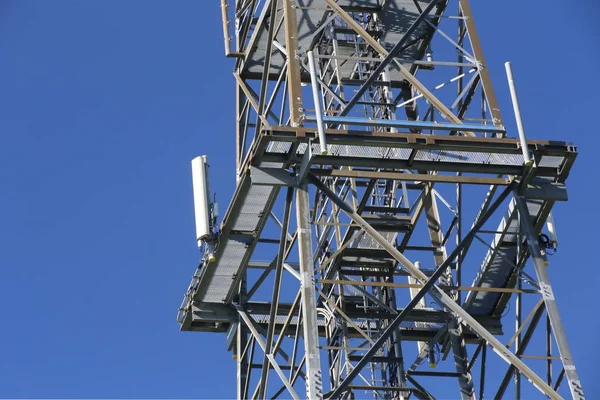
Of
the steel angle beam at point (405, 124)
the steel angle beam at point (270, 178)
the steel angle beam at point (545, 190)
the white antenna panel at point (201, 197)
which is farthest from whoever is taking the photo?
the white antenna panel at point (201, 197)

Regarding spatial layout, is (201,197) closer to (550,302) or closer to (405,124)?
(405,124)

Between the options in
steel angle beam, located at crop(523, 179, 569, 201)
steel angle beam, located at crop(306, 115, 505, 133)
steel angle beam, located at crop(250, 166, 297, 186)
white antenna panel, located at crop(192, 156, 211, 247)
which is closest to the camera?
steel angle beam, located at crop(306, 115, 505, 133)

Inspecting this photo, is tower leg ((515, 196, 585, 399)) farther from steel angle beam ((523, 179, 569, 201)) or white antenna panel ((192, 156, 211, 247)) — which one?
white antenna panel ((192, 156, 211, 247))

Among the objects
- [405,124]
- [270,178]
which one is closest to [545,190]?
[405,124]

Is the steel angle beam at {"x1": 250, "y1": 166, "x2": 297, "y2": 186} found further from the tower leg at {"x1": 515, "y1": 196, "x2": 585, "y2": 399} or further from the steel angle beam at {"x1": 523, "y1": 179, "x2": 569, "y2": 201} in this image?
the steel angle beam at {"x1": 523, "y1": 179, "x2": 569, "y2": 201}

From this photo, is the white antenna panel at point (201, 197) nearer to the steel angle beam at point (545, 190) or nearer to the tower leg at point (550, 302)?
the tower leg at point (550, 302)

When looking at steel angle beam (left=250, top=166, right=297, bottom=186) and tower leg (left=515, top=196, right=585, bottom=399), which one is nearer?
tower leg (left=515, top=196, right=585, bottom=399)

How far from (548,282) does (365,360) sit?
16.1 ft

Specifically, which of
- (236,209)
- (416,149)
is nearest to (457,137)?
(416,149)

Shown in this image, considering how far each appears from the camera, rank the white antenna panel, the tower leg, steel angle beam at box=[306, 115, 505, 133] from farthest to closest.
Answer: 1. the white antenna panel
2. steel angle beam at box=[306, 115, 505, 133]
3. the tower leg

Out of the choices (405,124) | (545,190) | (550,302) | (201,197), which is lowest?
(550,302)

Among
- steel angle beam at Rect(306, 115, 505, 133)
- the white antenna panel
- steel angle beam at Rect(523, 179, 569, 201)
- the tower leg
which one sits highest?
the white antenna panel

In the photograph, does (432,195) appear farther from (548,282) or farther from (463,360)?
(548,282)

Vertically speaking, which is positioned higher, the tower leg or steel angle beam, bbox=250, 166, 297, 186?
steel angle beam, bbox=250, 166, 297, 186
